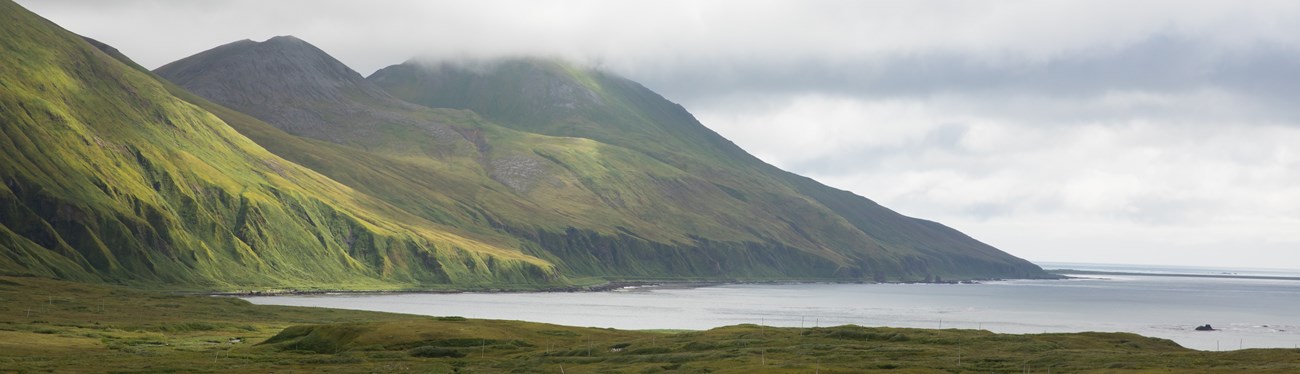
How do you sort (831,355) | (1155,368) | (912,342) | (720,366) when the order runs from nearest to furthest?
(1155,368) < (720,366) < (831,355) < (912,342)

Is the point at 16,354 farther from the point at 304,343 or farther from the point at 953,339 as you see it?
the point at 953,339

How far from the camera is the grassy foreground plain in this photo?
116m

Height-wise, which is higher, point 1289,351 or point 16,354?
point 1289,351

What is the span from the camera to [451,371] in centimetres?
11900

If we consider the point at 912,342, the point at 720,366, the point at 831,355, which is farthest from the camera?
the point at 912,342

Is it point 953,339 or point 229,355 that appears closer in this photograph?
point 229,355

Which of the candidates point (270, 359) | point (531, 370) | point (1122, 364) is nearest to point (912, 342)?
point (1122, 364)

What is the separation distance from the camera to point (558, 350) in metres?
140

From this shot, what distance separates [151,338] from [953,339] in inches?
4085

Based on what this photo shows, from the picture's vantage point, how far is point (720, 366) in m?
119

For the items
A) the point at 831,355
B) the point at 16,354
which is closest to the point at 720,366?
the point at 831,355

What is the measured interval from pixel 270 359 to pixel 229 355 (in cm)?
589

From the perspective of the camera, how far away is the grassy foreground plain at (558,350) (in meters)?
116

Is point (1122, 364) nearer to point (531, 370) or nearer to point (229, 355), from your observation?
point (531, 370)
